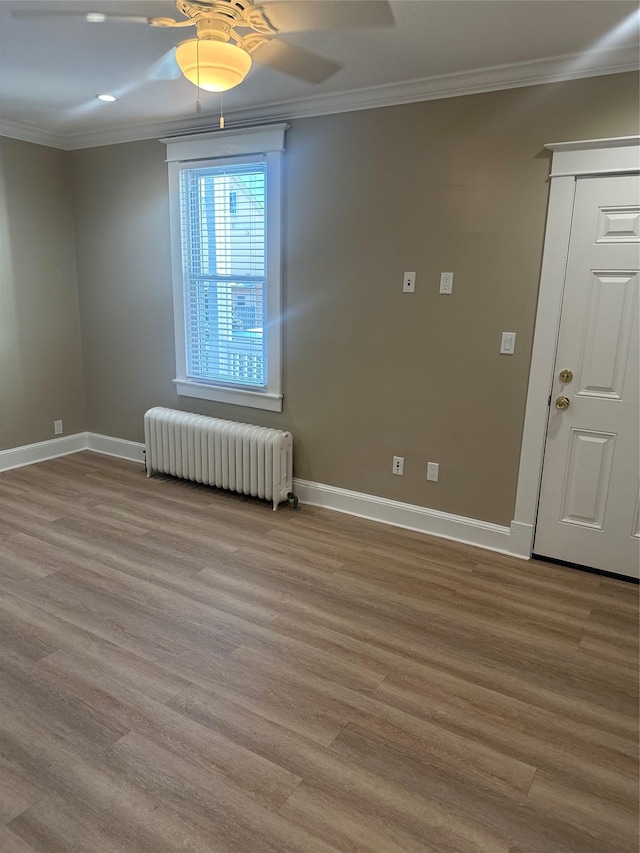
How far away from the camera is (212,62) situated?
2.15 m

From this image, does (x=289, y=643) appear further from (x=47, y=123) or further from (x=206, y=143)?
(x=47, y=123)

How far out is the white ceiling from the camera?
84.3 inches

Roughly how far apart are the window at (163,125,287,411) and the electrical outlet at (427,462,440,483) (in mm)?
1110

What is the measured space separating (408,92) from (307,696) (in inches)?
116

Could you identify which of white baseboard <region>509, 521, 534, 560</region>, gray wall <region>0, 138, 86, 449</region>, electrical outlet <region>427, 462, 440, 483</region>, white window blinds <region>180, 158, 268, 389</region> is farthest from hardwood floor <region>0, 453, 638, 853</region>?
gray wall <region>0, 138, 86, 449</region>

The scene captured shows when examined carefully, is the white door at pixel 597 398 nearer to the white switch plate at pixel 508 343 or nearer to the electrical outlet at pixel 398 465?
the white switch plate at pixel 508 343

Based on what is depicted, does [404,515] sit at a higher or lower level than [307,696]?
higher

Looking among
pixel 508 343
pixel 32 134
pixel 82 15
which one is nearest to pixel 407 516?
pixel 508 343

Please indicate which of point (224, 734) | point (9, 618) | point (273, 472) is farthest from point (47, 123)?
point (224, 734)

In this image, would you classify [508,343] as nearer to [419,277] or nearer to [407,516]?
[419,277]

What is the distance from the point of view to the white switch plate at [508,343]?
9.63 feet

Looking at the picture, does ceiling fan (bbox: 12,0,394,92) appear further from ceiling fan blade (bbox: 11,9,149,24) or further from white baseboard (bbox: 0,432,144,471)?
white baseboard (bbox: 0,432,144,471)

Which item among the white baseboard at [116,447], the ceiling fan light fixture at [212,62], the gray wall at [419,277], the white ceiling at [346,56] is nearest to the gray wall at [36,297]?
the white baseboard at [116,447]

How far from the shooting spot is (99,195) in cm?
435
